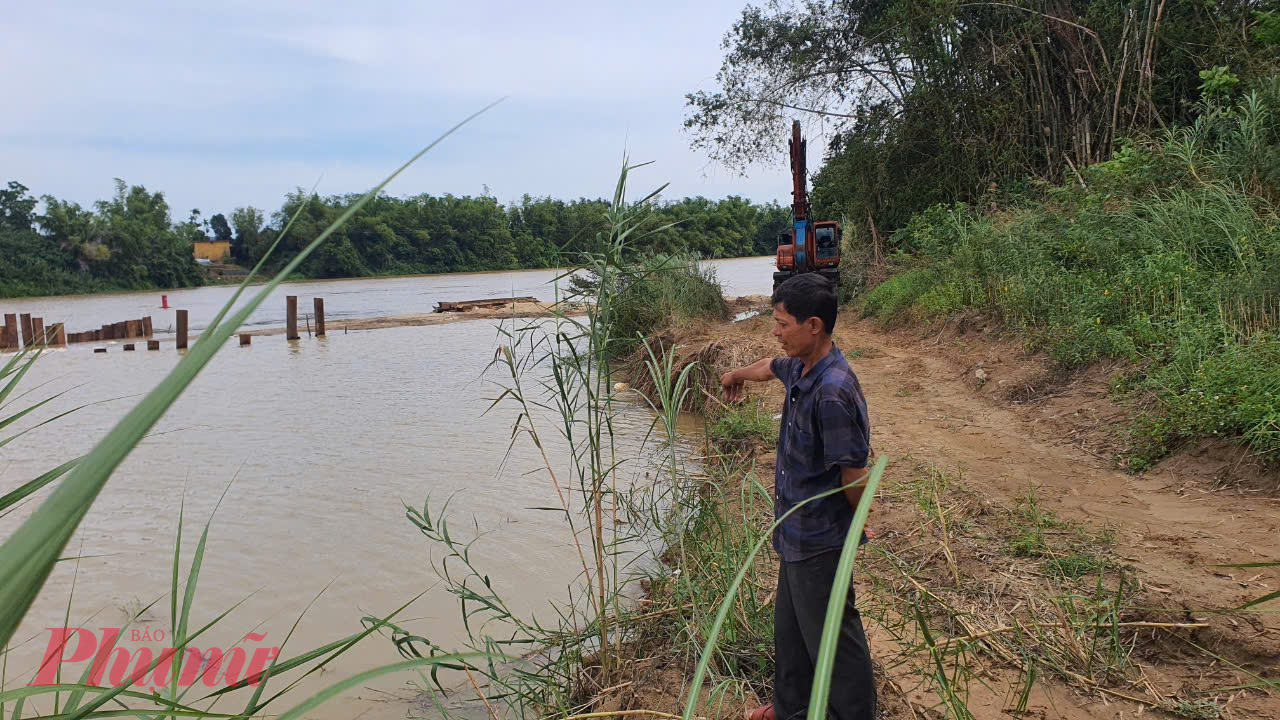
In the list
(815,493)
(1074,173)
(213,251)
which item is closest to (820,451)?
(815,493)

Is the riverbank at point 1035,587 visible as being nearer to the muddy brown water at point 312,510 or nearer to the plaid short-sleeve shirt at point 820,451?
the plaid short-sleeve shirt at point 820,451

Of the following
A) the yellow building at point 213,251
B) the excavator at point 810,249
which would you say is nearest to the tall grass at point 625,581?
the excavator at point 810,249

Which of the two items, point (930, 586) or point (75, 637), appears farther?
point (75, 637)

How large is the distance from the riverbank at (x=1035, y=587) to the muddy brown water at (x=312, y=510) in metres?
1.46

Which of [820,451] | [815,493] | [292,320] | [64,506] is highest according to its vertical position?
[64,506]

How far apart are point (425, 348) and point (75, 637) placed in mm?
15441

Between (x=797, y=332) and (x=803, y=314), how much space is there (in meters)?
0.06

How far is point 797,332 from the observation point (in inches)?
96.9

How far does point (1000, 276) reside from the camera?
8.79 metres

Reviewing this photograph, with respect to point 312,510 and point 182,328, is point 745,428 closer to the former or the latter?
point 312,510

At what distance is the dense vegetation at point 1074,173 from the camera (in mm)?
5273

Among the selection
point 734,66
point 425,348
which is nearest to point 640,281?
point 425,348

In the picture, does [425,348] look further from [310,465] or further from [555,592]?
[555,592]

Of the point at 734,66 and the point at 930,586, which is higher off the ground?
the point at 734,66
